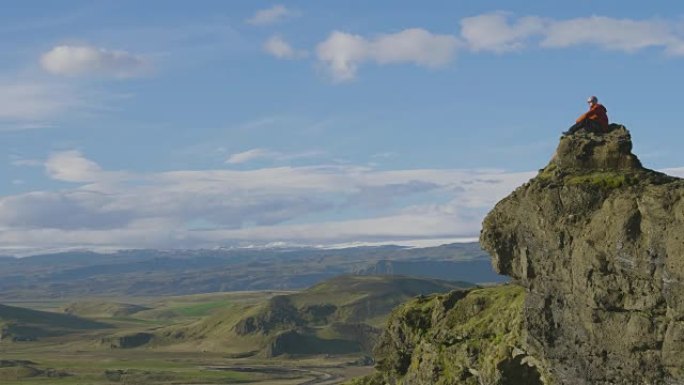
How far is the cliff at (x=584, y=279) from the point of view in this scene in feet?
158

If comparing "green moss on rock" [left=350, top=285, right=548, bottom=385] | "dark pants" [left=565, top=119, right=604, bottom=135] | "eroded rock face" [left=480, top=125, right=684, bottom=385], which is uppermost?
"dark pants" [left=565, top=119, right=604, bottom=135]

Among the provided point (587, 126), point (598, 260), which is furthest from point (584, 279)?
point (587, 126)

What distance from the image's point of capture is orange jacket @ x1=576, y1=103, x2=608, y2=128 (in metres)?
60.1

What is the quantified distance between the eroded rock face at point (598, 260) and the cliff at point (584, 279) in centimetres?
6

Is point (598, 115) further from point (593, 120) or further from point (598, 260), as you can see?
point (598, 260)

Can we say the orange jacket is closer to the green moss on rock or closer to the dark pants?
the dark pants

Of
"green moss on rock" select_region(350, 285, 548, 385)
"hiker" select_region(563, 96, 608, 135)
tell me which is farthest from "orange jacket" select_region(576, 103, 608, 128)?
"green moss on rock" select_region(350, 285, 548, 385)

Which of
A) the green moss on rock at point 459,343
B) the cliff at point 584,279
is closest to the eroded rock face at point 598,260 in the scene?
the cliff at point 584,279

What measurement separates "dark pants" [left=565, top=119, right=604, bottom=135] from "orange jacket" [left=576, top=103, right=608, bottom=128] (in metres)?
0.20

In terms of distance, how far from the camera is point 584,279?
52312mm

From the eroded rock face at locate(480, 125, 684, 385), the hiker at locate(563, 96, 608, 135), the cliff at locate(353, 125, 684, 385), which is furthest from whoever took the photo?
the hiker at locate(563, 96, 608, 135)

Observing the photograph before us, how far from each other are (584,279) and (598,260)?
171cm

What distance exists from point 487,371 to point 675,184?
64.6ft

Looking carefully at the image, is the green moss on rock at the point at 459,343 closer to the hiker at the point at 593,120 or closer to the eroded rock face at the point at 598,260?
the eroded rock face at the point at 598,260
